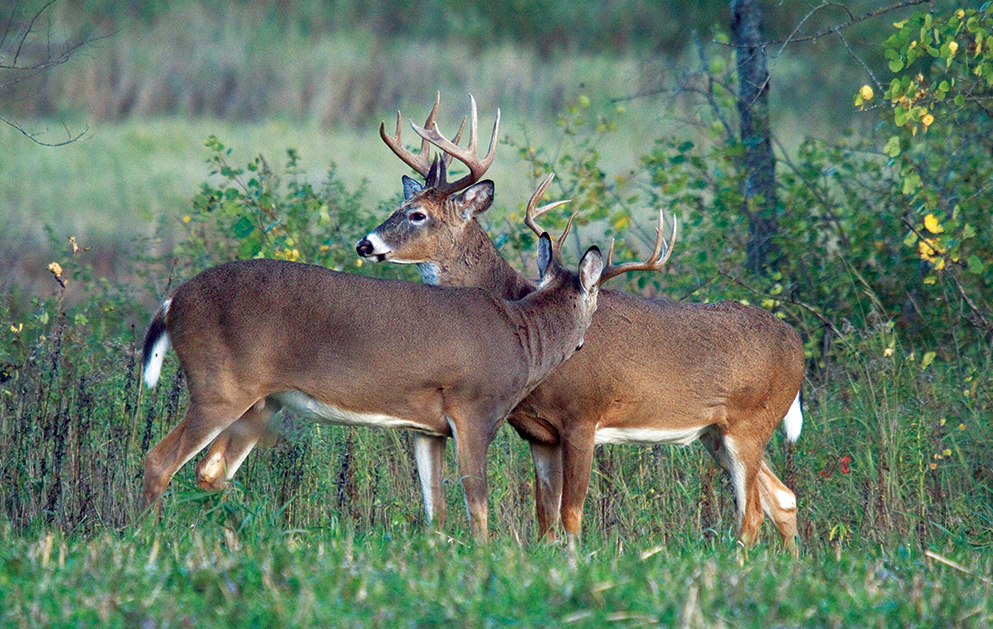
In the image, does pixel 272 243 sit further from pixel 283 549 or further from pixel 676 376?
pixel 283 549

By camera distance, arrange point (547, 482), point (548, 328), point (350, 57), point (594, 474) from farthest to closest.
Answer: point (350, 57) → point (594, 474) → point (547, 482) → point (548, 328)

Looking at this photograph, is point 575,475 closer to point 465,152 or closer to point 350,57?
point 465,152

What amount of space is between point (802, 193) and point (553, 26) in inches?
817

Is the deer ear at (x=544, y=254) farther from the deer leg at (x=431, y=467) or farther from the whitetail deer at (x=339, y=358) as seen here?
the deer leg at (x=431, y=467)

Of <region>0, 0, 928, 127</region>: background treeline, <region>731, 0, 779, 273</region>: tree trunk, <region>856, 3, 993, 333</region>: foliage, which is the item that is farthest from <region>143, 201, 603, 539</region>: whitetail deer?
<region>0, 0, 928, 127</region>: background treeline

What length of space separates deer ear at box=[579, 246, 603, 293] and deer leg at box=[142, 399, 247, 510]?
1.83 m

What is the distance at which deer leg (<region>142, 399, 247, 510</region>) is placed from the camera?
5.42 metres

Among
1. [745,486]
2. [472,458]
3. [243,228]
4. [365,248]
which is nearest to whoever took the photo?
[472,458]

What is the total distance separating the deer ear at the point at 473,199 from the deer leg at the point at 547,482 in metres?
1.42

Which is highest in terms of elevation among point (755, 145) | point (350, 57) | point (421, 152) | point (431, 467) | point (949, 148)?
point (350, 57)

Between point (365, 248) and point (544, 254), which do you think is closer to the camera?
point (544, 254)

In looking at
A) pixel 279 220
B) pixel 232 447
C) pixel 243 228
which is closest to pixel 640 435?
pixel 232 447

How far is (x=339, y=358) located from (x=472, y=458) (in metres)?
0.76

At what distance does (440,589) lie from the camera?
3502 millimetres
